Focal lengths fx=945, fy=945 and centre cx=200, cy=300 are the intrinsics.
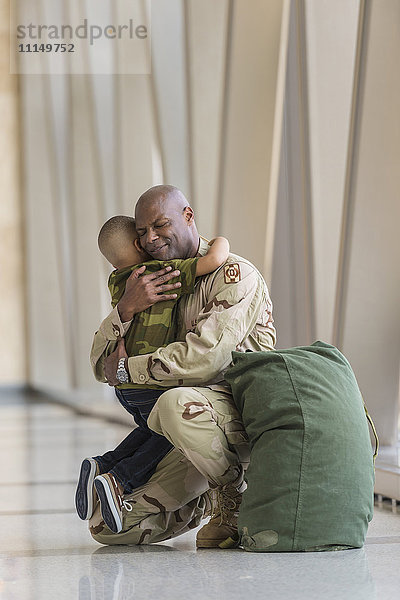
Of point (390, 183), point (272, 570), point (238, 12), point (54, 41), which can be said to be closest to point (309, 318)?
point (390, 183)

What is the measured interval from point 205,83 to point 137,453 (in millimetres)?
4281

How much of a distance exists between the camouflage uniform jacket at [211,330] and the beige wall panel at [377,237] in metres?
1.58

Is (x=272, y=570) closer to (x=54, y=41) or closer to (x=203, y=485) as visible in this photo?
(x=203, y=485)

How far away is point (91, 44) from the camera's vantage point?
1020cm

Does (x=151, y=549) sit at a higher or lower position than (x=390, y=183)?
lower

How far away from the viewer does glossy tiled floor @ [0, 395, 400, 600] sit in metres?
2.70

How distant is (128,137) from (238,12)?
334 centimetres

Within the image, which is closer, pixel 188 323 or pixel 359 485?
pixel 359 485

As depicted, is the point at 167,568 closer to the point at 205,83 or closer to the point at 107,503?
the point at 107,503

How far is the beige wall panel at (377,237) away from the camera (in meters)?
4.75

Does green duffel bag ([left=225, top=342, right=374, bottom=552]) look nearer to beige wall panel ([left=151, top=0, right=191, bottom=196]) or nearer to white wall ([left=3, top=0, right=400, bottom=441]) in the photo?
white wall ([left=3, top=0, right=400, bottom=441])

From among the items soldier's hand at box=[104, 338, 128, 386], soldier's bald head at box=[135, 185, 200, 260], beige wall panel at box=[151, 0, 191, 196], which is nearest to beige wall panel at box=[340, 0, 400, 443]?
soldier's bald head at box=[135, 185, 200, 260]

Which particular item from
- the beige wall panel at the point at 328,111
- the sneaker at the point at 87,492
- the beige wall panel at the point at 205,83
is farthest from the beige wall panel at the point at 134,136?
the sneaker at the point at 87,492

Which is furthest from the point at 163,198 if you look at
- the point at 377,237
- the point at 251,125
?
the point at 251,125
